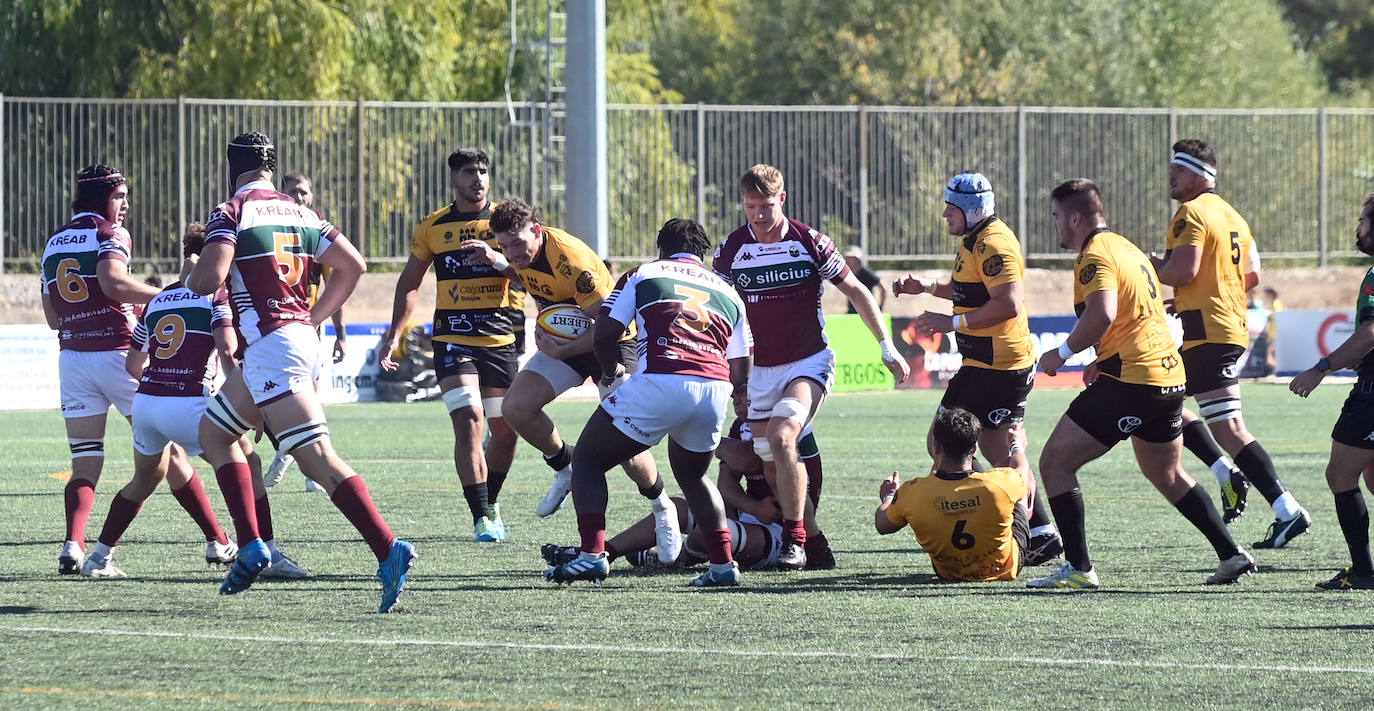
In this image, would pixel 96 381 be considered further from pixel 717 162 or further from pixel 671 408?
pixel 717 162

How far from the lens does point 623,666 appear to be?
638 centimetres

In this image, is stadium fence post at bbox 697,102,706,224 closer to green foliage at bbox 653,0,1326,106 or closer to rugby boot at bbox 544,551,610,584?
green foliage at bbox 653,0,1326,106

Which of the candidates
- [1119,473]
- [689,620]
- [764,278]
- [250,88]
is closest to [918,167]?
[250,88]

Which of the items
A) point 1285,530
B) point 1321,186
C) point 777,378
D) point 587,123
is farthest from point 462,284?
point 1321,186

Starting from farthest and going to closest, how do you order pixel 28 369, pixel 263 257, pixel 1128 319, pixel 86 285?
pixel 28 369
pixel 86 285
pixel 1128 319
pixel 263 257

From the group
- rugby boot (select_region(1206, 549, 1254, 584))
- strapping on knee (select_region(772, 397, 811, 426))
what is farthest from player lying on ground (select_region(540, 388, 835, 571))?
rugby boot (select_region(1206, 549, 1254, 584))

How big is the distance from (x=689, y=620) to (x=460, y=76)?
25651 mm

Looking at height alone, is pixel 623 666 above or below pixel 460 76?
below

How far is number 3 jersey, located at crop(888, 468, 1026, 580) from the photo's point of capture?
8391mm

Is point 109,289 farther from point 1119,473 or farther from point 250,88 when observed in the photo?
point 250,88

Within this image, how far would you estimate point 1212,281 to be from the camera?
9.80 meters

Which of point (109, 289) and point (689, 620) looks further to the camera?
point (109, 289)

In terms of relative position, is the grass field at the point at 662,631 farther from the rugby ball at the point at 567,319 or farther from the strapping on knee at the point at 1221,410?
the rugby ball at the point at 567,319

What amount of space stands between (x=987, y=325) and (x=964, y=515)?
941 millimetres
